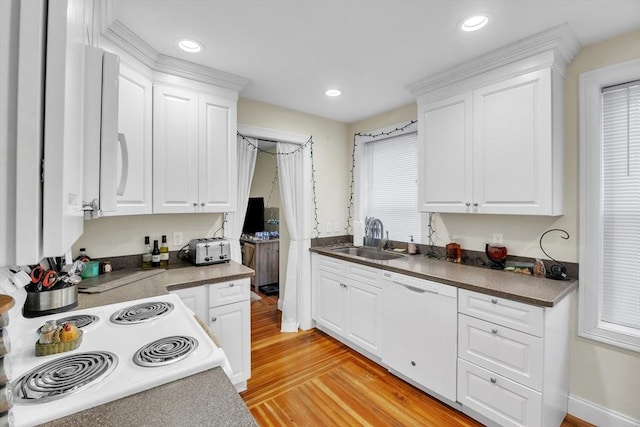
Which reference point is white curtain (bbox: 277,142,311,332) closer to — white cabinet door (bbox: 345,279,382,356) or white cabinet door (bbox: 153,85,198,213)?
white cabinet door (bbox: 345,279,382,356)

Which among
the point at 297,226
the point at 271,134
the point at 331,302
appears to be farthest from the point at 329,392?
the point at 271,134

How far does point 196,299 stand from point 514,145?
2.50m

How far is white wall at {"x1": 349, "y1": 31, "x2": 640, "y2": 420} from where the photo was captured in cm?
185

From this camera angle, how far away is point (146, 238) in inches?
93.7

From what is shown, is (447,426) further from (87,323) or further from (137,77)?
(137,77)

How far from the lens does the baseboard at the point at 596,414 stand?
1.84 metres

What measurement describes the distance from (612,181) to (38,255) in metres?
2.83

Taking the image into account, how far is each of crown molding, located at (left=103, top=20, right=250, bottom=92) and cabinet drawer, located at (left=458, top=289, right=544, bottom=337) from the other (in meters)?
2.47

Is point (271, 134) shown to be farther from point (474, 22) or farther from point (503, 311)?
point (503, 311)

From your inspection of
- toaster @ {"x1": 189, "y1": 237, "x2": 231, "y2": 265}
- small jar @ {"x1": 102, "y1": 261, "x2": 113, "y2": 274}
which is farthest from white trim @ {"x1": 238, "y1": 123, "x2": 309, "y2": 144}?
small jar @ {"x1": 102, "y1": 261, "x2": 113, "y2": 274}

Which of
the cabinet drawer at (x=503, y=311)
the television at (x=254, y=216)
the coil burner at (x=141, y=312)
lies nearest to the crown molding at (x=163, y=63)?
the coil burner at (x=141, y=312)

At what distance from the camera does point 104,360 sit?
961 mm

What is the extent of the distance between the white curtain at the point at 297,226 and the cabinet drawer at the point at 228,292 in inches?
47.1

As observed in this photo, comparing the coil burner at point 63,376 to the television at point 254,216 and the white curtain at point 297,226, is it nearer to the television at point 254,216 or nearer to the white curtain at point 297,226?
the white curtain at point 297,226
